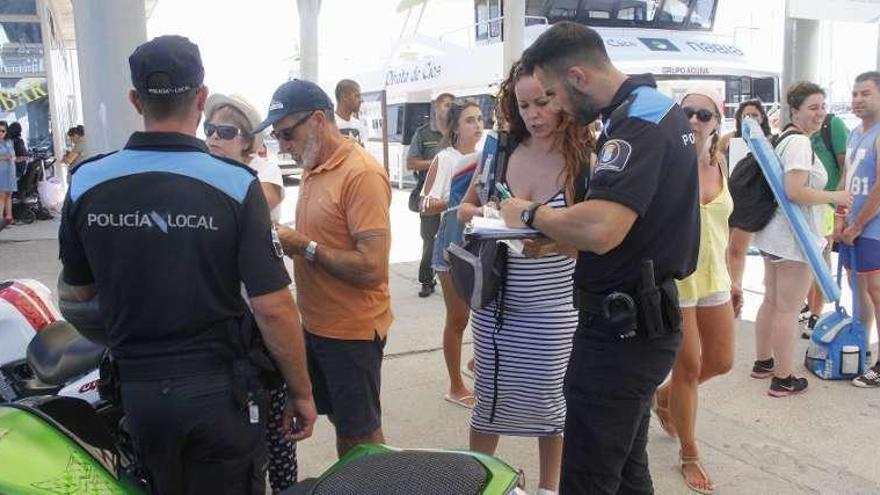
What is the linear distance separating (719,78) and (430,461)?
53.4 feet

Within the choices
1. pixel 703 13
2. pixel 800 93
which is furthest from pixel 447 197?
pixel 703 13

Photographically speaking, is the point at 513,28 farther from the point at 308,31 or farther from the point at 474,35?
the point at 474,35

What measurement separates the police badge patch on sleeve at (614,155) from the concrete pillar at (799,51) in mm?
6336

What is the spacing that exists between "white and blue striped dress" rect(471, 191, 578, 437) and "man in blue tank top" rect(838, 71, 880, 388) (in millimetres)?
2743

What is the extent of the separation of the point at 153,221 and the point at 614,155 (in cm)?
124

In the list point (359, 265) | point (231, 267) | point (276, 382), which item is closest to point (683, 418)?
point (359, 265)

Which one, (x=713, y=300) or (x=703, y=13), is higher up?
(x=703, y=13)

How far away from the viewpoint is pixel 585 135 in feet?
9.43

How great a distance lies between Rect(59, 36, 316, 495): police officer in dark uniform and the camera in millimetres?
1922

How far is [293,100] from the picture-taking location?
265cm

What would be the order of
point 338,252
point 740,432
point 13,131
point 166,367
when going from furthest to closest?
point 13,131
point 740,432
point 338,252
point 166,367

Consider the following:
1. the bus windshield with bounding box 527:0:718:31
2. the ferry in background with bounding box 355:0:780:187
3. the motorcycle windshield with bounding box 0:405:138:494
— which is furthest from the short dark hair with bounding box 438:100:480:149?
the bus windshield with bounding box 527:0:718:31

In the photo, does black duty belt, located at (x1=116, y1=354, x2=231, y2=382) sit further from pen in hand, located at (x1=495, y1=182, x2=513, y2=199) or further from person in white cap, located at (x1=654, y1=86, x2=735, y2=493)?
person in white cap, located at (x1=654, y1=86, x2=735, y2=493)

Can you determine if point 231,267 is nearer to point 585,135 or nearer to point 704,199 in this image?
point 585,135
